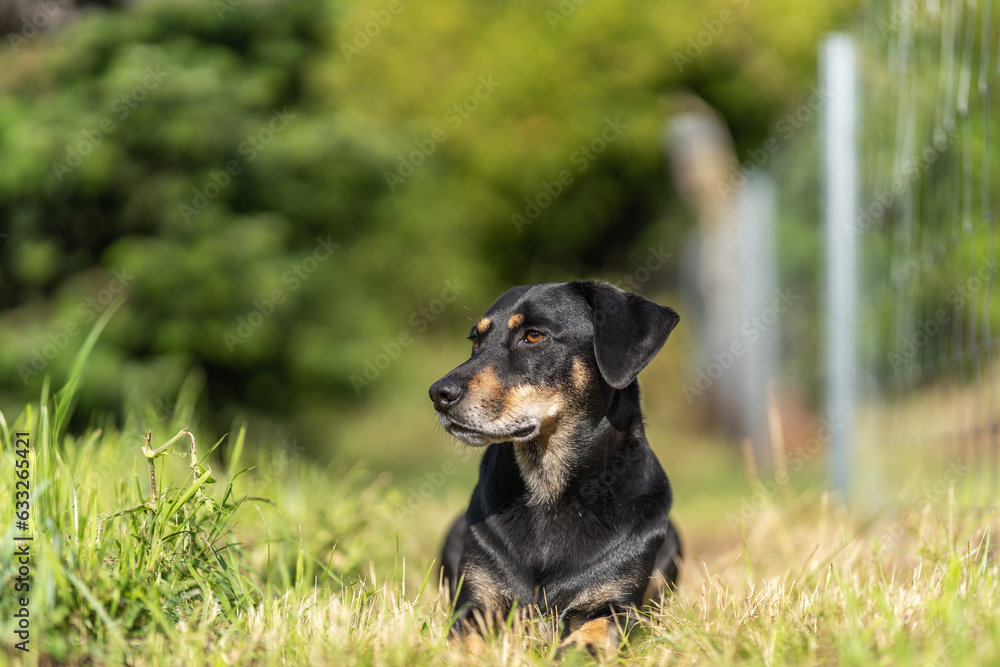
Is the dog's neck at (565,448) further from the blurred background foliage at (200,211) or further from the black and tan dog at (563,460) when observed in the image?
the blurred background foliage at (200,211)

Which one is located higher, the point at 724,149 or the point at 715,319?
the point at 724,149

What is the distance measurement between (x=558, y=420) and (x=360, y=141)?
531 cm

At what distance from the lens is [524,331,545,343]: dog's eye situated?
308 centimetres

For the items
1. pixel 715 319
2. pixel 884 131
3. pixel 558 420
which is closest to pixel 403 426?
pixel 715 319

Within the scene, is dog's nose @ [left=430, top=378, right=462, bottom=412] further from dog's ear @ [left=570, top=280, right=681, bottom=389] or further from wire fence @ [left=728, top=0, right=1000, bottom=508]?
Answer: wire fence @ [left=728, top=0, right=1000, bottom=508]

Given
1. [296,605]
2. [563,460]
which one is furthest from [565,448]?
[296,605]

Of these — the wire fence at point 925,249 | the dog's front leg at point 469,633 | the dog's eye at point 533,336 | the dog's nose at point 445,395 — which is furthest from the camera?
the wire fence at point 925,249

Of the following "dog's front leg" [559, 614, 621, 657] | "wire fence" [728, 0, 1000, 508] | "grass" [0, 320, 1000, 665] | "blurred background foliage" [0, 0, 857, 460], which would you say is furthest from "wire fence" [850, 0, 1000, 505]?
"blurred background foliage" [0, 0, 857, 460]

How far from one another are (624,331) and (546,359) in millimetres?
270

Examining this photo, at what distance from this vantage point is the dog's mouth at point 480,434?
9.29 ft

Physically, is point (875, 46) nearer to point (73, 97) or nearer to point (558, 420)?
point (558, 420)

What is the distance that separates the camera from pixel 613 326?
3033 millimetres

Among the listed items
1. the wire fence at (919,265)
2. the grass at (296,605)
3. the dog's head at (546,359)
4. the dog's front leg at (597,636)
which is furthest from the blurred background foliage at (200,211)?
the dog's front leg at (597,636)

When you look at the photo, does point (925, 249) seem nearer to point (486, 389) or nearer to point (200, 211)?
point (486, 389)
